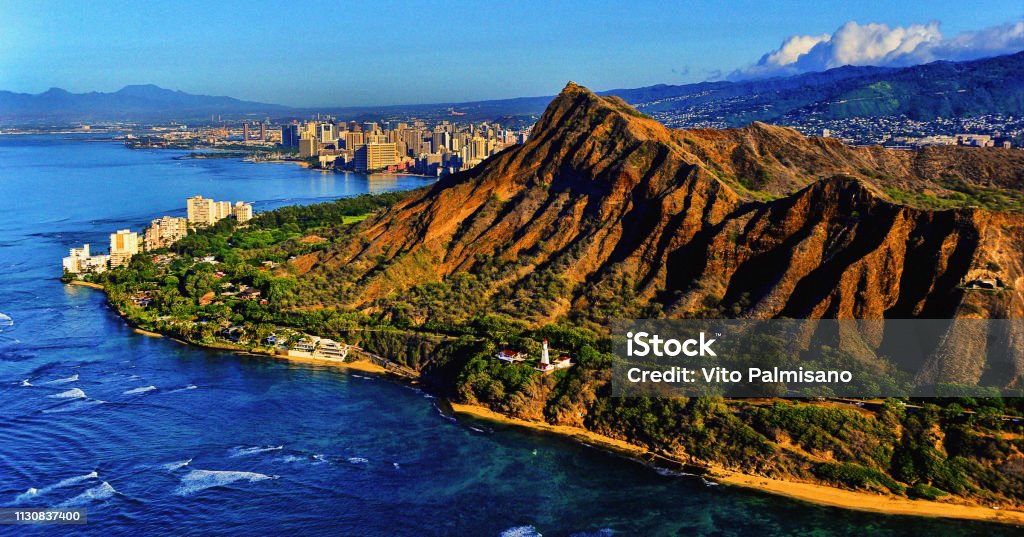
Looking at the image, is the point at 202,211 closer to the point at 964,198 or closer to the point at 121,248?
the point at 121,248

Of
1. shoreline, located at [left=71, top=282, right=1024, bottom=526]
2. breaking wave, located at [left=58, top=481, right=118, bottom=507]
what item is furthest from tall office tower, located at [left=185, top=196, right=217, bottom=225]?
breaking wave, located at [left=58, top=481, right=118, bottom=507]

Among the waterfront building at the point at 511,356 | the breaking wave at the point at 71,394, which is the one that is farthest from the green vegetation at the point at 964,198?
the breaking wave at the point at 71,394

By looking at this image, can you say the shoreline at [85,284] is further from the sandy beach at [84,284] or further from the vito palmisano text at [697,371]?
the vito palmisano text at [697,371]

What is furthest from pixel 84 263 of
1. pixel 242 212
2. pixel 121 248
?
pixel 242 212

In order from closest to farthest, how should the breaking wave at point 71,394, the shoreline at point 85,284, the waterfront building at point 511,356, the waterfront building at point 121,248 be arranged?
the breaking wave at point 71,394 → the waterfront building at point 511,356 → the shoreline at point 85,284 → the waterfront building at point 121,248

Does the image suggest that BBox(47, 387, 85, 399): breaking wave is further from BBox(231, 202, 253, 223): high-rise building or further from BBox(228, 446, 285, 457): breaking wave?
BBox(231, 202, 253, 223): high-rise building

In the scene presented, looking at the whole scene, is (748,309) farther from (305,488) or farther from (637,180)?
(305,488)
